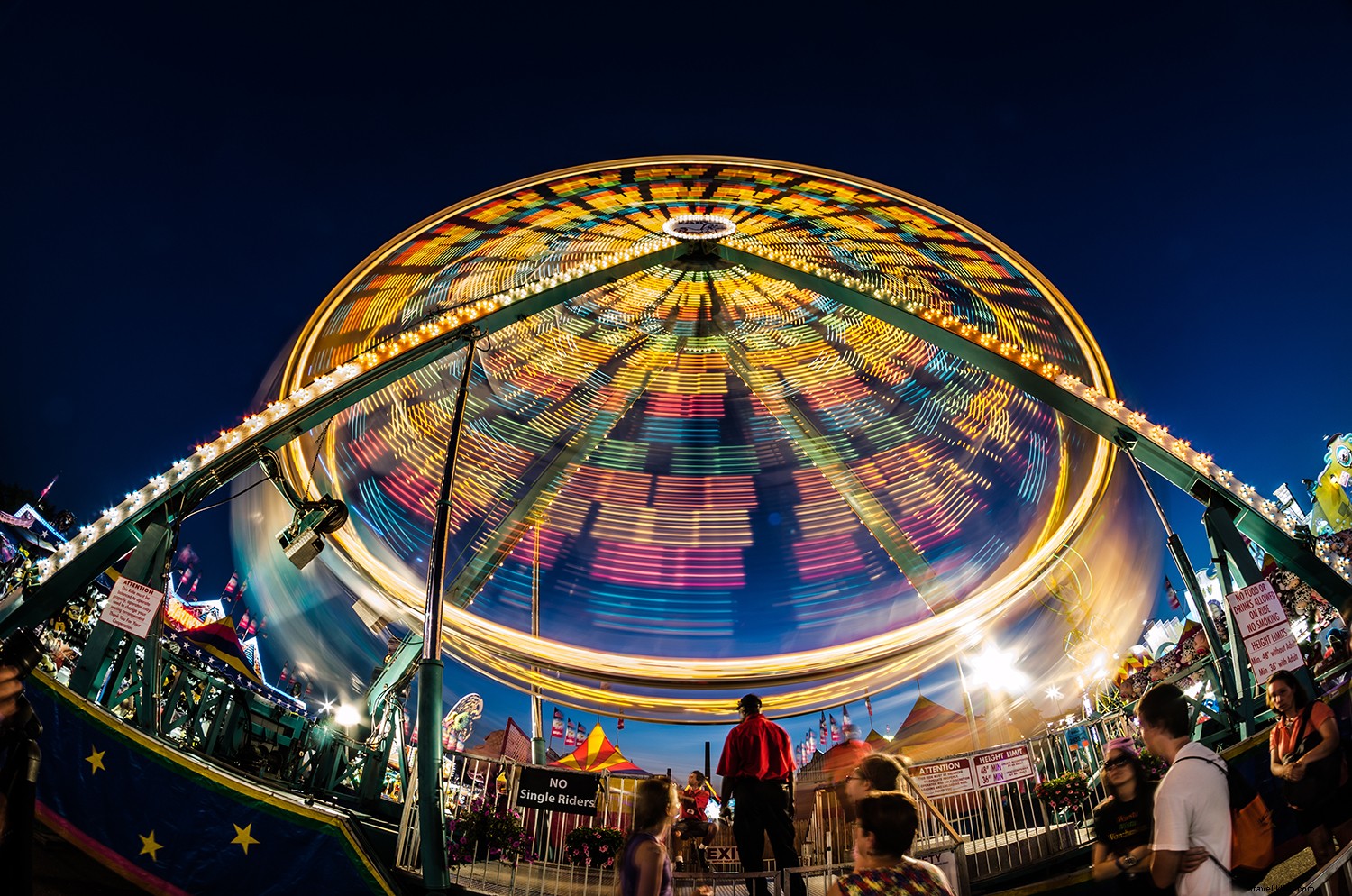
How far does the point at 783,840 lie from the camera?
20.7 feet

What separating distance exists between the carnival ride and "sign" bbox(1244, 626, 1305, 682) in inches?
71.5

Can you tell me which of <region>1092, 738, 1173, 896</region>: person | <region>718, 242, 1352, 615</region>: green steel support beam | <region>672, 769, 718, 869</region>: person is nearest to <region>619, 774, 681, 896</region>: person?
<region>1092, 738, 1173, 896</region>: person

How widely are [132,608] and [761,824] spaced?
6071mm

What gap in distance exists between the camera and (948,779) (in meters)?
8.34

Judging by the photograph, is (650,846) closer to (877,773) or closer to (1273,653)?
(877,773)

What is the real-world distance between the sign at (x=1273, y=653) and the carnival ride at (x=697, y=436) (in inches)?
71.5

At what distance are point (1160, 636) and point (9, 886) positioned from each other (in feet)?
129

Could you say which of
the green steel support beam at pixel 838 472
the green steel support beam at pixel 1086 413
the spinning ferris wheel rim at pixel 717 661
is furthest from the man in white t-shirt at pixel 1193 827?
the green steel support beam at pixel 838 472

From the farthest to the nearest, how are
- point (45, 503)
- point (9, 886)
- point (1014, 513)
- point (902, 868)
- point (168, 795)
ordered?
point (45, 503) → point (1014, 513) → point (168, 795) → point (9, 886) → point (902, 868)

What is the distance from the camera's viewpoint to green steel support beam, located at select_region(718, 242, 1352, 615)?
7.91 m

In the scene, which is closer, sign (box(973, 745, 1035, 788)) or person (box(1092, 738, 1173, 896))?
person (box(1092, 738, 1173, 896))

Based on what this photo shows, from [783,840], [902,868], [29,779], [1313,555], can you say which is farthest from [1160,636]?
[29,779]

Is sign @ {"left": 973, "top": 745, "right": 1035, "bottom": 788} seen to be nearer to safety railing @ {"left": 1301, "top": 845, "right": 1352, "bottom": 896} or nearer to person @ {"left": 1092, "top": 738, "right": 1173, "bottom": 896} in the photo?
person @ {"left": 1092, "top": 738, "right": 1173, "bottom": 896}

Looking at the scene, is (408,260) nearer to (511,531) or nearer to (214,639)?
(511,531)
